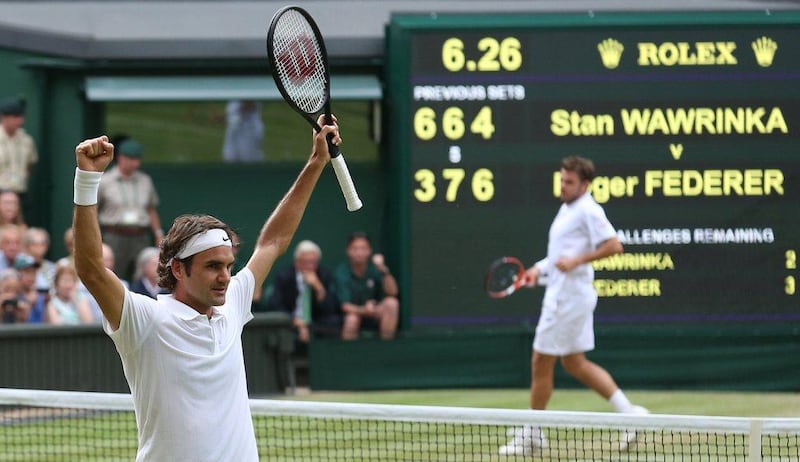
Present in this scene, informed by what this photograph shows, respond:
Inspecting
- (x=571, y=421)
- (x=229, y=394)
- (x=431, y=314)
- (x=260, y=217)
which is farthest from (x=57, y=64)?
(x=229, y=394)

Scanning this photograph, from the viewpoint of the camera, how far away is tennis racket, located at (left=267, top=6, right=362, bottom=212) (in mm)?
5020

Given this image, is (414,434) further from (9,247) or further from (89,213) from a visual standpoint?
(89,213)

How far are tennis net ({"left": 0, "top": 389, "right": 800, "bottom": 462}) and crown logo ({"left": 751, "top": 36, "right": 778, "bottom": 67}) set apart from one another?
399cm

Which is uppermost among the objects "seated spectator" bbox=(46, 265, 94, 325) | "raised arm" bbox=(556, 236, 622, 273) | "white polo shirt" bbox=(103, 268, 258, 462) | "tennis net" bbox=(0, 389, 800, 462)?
"raised arm" bbox=(556, 236, 622, 273)

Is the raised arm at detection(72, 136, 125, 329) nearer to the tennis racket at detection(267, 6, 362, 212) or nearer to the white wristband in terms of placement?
the white wristband

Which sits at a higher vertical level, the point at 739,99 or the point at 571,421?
the point at 739,99

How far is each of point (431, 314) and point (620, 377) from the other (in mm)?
1577

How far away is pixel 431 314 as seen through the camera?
12055 millimetres

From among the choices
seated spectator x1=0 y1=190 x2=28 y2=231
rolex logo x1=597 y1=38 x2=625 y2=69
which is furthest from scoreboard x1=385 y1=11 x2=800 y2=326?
seated spectator x1=0 y1=190 x2=28 y2=231

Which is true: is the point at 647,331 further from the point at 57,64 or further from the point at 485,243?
the point at 57,64

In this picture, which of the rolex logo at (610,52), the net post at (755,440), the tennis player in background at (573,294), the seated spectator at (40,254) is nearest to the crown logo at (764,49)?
the rolex logo at (610,52)

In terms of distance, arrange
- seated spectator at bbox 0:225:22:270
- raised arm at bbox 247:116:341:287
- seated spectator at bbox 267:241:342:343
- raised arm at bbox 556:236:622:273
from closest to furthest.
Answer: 1. raised arm at bbox 247:116:341:287
2. raised arm at bbox 556:236:622:273
3. seated spectator at bbox 0:225:22:270
4. seated spectator at bbox 267:241:342:343

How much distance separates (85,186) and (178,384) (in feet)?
2.05

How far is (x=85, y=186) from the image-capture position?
3.93 metres
